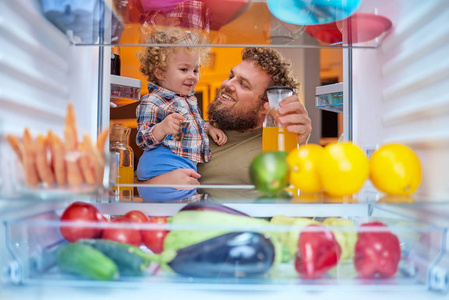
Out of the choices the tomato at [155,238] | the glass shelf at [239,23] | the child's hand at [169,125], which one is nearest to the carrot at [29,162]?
the tomato at [155,238]

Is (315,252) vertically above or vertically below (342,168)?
below

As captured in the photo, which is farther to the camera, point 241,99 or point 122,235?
point 241,99

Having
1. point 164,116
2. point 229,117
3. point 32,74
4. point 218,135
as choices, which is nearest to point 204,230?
point 32,74

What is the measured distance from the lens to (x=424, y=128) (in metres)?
0.81

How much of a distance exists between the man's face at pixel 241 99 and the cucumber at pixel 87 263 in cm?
156

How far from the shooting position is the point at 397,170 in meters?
0.73

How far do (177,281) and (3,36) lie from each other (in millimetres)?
502

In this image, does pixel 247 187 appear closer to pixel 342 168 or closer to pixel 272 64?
pixel 342 168

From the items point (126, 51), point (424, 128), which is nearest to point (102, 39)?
point (424, 128)

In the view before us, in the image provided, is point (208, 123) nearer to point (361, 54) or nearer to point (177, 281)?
point (361, 54)

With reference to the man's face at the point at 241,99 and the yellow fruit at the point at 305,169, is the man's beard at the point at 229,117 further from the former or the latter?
the yellow fruit at the point at 305,169

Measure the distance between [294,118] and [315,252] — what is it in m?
0.81

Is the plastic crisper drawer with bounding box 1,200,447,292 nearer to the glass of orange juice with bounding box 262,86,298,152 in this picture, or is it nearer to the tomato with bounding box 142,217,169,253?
the tomato with bounding box 142,217,169,253

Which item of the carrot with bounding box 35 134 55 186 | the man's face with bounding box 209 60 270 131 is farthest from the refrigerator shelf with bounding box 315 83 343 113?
the carrot with bounding box 35 134 55 186
